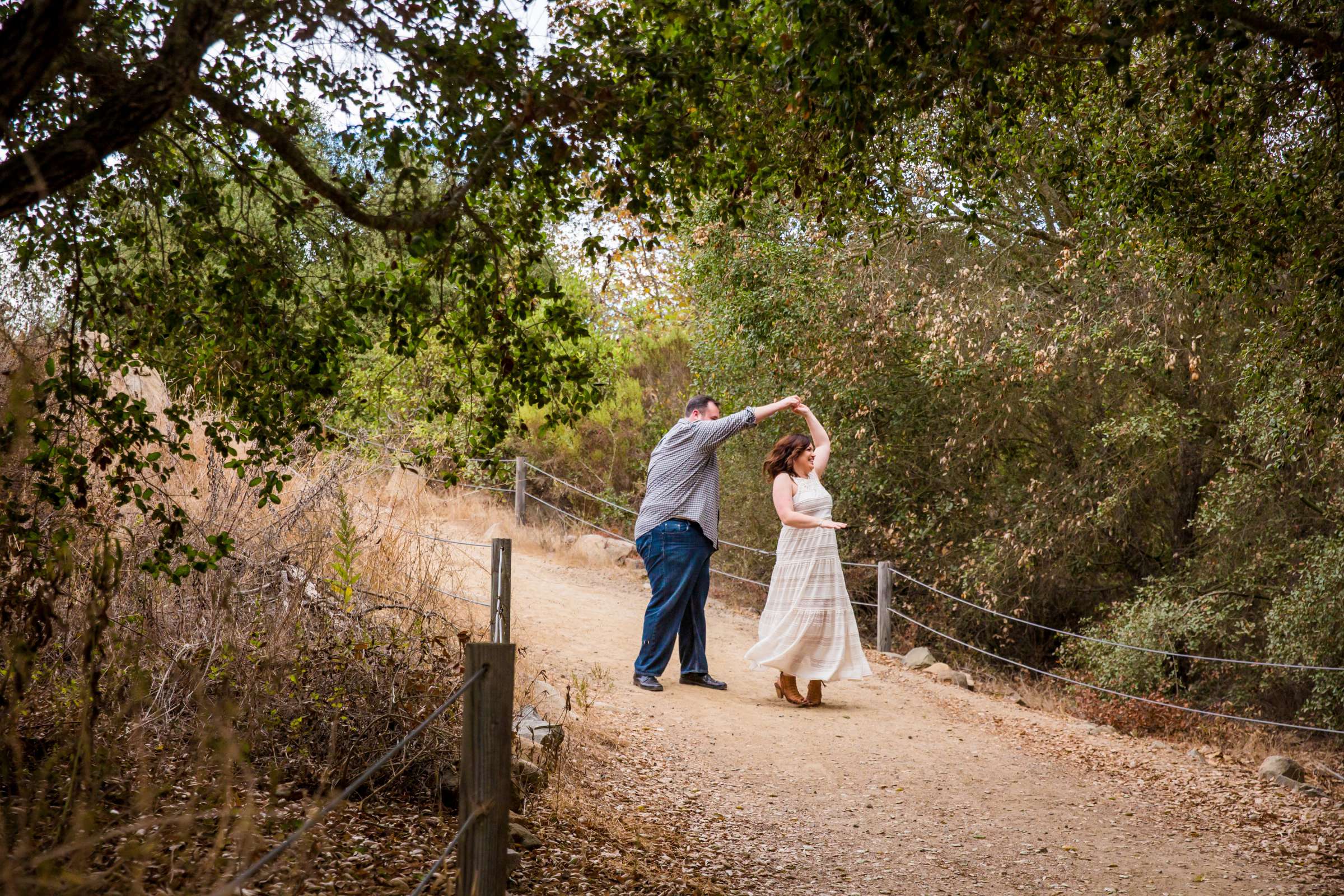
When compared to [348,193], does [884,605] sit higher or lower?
lower

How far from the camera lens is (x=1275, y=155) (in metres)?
7.40

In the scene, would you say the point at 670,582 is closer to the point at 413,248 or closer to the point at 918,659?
the point at 918,659

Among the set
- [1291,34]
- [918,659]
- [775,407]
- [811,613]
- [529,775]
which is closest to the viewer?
[1291,34]

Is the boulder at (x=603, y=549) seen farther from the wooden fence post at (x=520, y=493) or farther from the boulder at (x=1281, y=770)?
the boulder at (x=1281, y=770)

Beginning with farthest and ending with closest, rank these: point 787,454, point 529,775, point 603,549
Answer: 1. point 603,549
2. point 787,454
3. point 529,775

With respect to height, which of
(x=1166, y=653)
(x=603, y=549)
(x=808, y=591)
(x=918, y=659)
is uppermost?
(x=1166, y=653)

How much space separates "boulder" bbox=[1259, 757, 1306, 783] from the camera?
7605 mm

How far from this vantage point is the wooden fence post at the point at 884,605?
11.7 meters

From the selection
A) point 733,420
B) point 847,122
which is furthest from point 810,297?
point 847,122

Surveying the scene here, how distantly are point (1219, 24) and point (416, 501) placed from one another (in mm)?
5987

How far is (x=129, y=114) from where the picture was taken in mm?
2816

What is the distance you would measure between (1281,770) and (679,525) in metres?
4.37

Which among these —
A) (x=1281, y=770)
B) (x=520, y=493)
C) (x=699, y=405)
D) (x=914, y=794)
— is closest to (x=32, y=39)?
(x=914, y=794)

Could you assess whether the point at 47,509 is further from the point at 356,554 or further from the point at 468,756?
the point at 468,756
